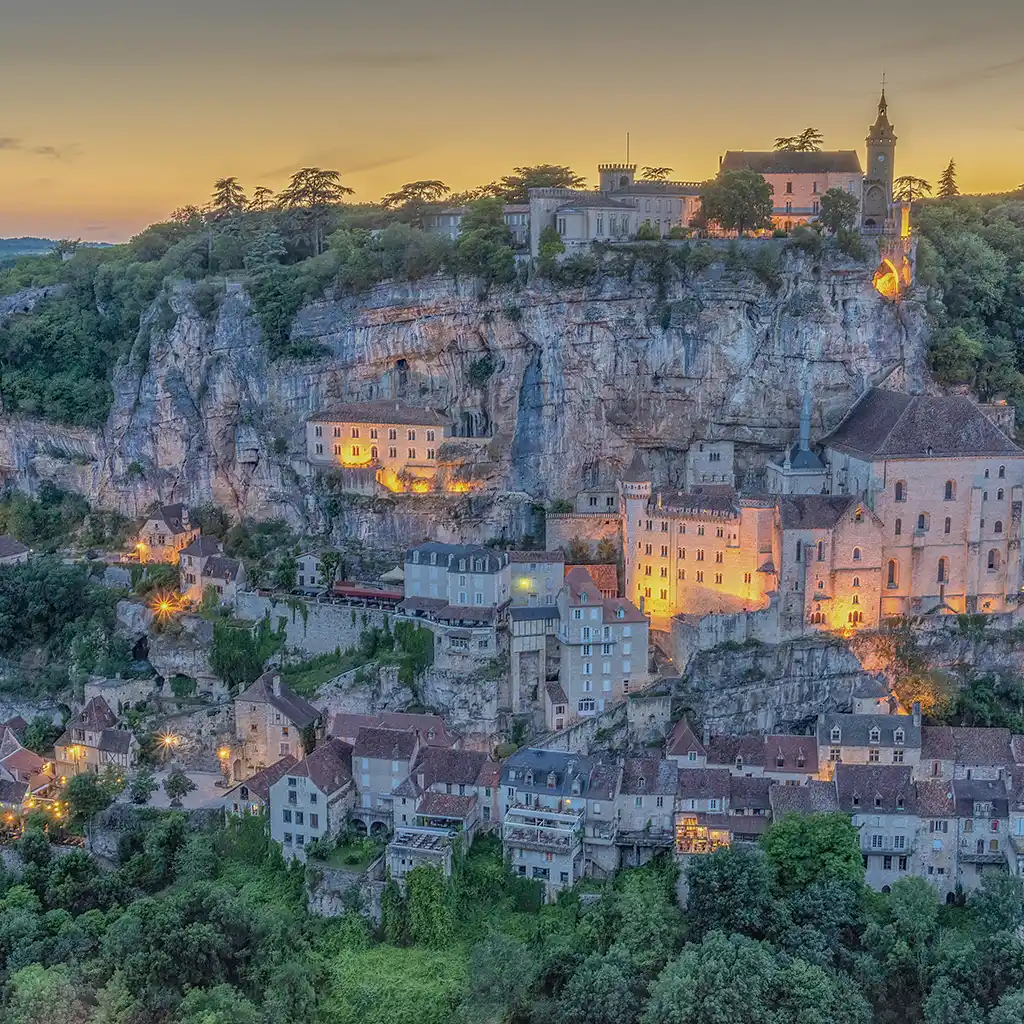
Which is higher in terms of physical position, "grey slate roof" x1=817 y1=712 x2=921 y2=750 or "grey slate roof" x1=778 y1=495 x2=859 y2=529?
"grey slate roof" x1=778 y1=495 x2=859 y2=529

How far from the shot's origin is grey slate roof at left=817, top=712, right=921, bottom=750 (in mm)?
49281

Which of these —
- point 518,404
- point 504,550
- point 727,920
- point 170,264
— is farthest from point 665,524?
point 170,264

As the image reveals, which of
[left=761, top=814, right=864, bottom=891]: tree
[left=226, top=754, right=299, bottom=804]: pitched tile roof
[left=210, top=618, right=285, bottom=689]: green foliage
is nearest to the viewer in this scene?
[left=761, top=814, right=864, bottom=891]: tree

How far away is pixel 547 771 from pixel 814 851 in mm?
9290

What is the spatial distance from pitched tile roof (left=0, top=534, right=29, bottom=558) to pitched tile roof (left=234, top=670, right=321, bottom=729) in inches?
802

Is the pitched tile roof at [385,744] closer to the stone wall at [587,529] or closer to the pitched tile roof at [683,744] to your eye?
the pitched tile roof at [683,744]

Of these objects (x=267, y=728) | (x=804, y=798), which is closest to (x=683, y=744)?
(x=804, y=798)

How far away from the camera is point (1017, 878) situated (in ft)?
147

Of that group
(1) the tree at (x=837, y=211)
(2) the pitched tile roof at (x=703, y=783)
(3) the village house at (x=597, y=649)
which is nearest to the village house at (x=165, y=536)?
(3) the village house at (x=597, y=649)

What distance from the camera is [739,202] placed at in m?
66.6

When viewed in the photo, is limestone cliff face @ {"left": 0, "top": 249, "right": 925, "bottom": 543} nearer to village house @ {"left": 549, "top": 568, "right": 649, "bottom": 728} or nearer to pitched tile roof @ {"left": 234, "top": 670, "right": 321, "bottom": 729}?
village house @ {"left": 549, "top": 568, "right": 649, "bottom": 728}

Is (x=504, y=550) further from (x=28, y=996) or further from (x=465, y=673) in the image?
(x=28, y=996)

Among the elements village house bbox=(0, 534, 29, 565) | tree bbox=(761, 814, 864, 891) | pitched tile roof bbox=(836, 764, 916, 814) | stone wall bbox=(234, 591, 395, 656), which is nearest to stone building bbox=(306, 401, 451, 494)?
stone wall bbox=(234, 591, 395, 656)

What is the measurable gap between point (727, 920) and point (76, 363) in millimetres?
52969
